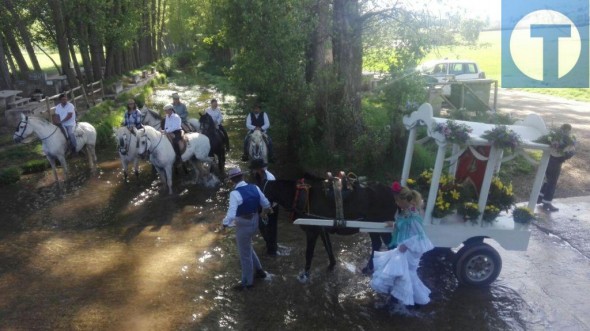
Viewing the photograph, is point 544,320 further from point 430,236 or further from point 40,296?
point 40,296

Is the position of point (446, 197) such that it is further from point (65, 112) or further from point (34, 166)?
point (34, 166)

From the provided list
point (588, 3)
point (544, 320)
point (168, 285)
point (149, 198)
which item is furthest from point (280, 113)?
point (588, 3)

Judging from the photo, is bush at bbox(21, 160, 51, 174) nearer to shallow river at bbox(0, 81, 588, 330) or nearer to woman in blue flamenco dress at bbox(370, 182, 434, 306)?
shallow river at bbox(0, 81, 588, 330)

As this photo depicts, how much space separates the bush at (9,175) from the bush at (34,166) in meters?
0.49

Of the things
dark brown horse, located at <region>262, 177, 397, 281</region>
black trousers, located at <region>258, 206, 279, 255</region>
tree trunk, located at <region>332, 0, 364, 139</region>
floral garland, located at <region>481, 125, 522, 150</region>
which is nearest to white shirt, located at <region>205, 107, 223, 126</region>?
tree trunk, located at <region>332, 0, 364, 139</region>

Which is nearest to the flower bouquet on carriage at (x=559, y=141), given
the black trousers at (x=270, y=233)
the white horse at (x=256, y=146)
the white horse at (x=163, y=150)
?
the black trousers at (x=270, y=233)

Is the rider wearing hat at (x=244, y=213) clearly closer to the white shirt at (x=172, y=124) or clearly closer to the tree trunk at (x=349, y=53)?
the tree trunk at (x=349, y=53)

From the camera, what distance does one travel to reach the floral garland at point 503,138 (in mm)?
6480

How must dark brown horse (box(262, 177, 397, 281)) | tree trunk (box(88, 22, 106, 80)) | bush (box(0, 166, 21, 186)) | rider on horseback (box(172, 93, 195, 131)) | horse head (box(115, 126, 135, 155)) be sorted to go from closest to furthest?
dark brown horse (box(262, 177, 397, 281)) < horse head (box(115, 126, 135, 155)) < bush (box(0, 166, 21, 186)) < rider on horseback (box(172, 93, 195, 131)) < tree trunk (box(88, 22, 106, 80))

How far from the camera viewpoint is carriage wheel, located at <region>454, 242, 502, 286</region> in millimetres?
7141

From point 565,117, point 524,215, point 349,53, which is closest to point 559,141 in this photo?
point 524,215

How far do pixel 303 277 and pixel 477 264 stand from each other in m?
2.89

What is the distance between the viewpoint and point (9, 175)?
13.3 metres

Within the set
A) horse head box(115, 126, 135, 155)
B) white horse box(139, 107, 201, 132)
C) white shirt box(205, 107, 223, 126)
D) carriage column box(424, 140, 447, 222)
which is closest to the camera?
carriage column box(424, 140, 447, 222)
